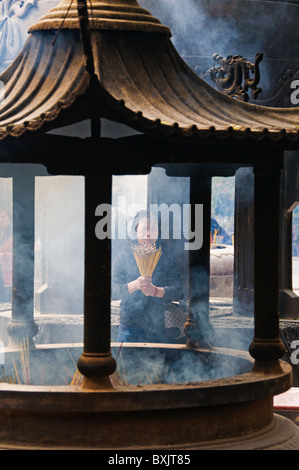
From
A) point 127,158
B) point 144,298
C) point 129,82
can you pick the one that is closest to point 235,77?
point 129,82

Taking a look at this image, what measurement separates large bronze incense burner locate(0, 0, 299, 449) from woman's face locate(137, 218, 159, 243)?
1.82 meters

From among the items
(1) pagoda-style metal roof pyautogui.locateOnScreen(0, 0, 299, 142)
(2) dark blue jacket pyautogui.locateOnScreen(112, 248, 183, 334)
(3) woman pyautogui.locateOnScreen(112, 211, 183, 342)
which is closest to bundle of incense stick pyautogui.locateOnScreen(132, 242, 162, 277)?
(3) woman pyautogui.locateOnScreen(112, 211, 183, 342)

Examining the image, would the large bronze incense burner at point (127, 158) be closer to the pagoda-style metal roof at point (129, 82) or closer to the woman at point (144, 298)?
the pagoda-style metal roof at point (129, 82)

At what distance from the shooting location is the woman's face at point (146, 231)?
24.0 feet

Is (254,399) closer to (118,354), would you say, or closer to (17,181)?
(118,354)

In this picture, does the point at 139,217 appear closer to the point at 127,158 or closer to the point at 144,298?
the point at 144,298

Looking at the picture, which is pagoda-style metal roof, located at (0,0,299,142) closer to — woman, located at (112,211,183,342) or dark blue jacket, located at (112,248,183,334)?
woman, located at (112,211,183,342)

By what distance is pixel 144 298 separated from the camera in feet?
25.1

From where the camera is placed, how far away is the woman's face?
7305 mm

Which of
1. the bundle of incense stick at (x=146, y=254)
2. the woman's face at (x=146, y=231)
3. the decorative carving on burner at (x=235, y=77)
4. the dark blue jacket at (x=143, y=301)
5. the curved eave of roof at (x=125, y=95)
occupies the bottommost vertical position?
the dark blue jacket at (x=143, y=301)

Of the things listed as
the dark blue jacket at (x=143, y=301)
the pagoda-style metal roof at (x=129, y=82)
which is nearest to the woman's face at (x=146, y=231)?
the dark blue jacket at (x=143, y=301)

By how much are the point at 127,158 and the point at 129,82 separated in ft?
1.60

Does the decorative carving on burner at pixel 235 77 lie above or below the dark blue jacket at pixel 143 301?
above
